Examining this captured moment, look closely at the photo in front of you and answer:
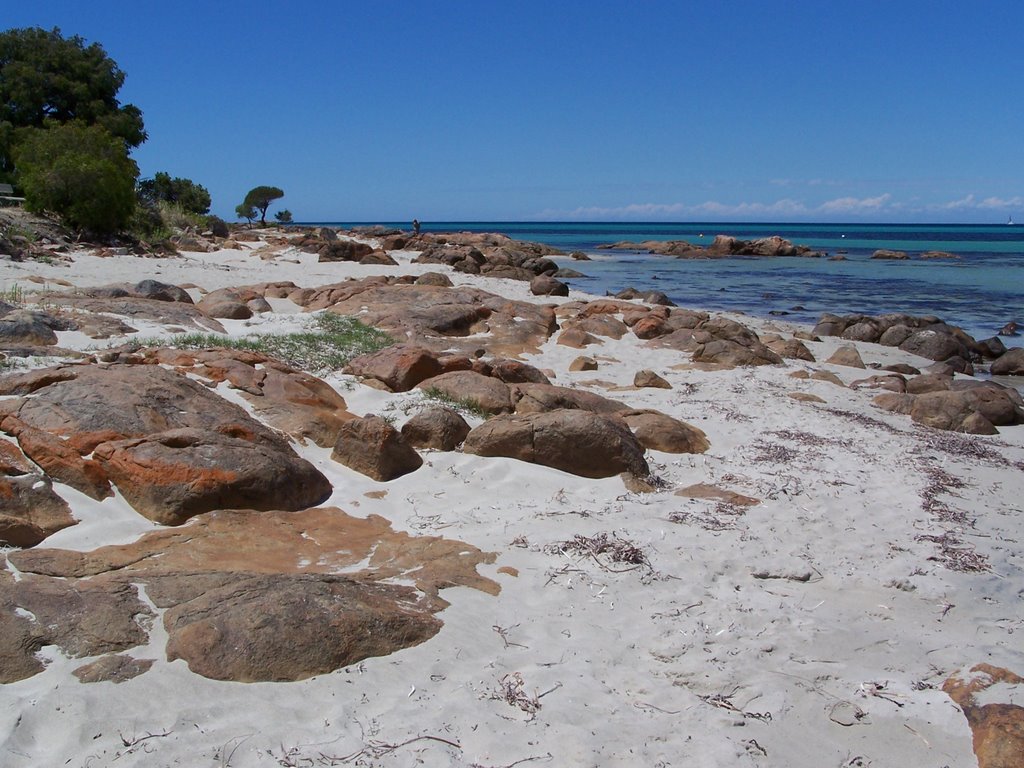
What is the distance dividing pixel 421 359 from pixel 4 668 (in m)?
5.95

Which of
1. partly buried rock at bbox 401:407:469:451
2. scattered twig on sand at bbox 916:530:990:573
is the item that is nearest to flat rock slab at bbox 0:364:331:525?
partly buried rock at bbox 401:407:469:451

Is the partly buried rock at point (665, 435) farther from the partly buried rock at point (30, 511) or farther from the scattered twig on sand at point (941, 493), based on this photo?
the partly buried rock at point (30, 511)

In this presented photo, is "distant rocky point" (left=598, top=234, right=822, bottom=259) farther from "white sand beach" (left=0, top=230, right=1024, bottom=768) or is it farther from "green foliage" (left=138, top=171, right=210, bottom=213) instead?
"white sand beach" (left=0, top=230, right=1024, bottom=768)

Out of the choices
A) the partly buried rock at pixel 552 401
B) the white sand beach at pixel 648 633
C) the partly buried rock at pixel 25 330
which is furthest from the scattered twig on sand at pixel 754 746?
the partly buried rock at pixel 25 330

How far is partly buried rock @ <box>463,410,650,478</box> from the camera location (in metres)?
7.12

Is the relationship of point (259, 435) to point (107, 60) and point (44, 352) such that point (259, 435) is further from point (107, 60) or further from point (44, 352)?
point (107, 60)

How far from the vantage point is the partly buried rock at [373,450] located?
6.68 m

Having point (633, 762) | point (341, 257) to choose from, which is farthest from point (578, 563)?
point (341, 257)

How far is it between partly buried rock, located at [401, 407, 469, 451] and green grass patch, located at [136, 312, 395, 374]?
248 centimetres

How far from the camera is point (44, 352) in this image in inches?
316

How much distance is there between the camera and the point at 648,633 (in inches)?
181

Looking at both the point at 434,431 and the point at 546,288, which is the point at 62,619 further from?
the point at 546,288

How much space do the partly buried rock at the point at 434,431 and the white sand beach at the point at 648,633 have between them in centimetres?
15

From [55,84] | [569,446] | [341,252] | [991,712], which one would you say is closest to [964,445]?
[569,446]
